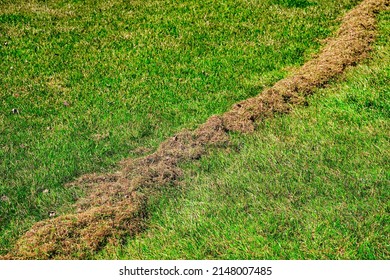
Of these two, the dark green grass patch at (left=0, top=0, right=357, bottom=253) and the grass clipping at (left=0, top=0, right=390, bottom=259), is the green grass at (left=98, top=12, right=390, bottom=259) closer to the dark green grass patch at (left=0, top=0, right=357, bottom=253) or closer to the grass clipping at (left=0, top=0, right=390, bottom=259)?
the grass clipping at (left=0, top=0, right=390, bottom=259)

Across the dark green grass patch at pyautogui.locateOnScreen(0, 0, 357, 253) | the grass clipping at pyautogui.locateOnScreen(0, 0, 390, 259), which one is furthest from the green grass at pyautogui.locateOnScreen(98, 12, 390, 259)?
the dark green grass patch at pyautogui.locateOnScreen(0, 0, 357, 253)

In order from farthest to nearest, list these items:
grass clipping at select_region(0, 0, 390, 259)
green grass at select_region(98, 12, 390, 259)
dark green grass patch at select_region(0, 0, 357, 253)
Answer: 1. dark green grass patch at select_region(0, 0, 357, 253)
2. grass clipping at select_region(0, 0, 390, 259)
3. green grass at select_region(98, 12, 390, 259)

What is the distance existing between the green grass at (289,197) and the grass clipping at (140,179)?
167 millimetres

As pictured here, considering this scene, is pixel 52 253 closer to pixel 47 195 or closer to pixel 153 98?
pixel 47 195

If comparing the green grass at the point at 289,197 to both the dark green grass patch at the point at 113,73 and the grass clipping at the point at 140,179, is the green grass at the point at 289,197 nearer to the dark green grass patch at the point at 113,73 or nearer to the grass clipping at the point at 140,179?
the grass clipping at the point at 140,179

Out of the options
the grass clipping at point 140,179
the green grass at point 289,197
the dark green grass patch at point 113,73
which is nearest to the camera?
the green grass at point 289,197

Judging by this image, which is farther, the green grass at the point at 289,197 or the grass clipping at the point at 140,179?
the grass clipping at the point at 140,179

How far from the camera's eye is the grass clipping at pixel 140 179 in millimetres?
4375

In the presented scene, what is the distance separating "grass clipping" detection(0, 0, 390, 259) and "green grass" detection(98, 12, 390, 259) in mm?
167

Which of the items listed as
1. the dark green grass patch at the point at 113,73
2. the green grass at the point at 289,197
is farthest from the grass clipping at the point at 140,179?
the dark green grass patch at the point at 113,73

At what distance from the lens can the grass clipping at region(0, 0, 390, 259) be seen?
14.4 feet

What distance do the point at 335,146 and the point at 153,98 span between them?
2782 millimetres

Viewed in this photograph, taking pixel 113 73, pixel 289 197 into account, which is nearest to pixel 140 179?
pixel 289 197

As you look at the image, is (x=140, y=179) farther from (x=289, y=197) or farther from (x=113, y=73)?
(x=113, y=73)
